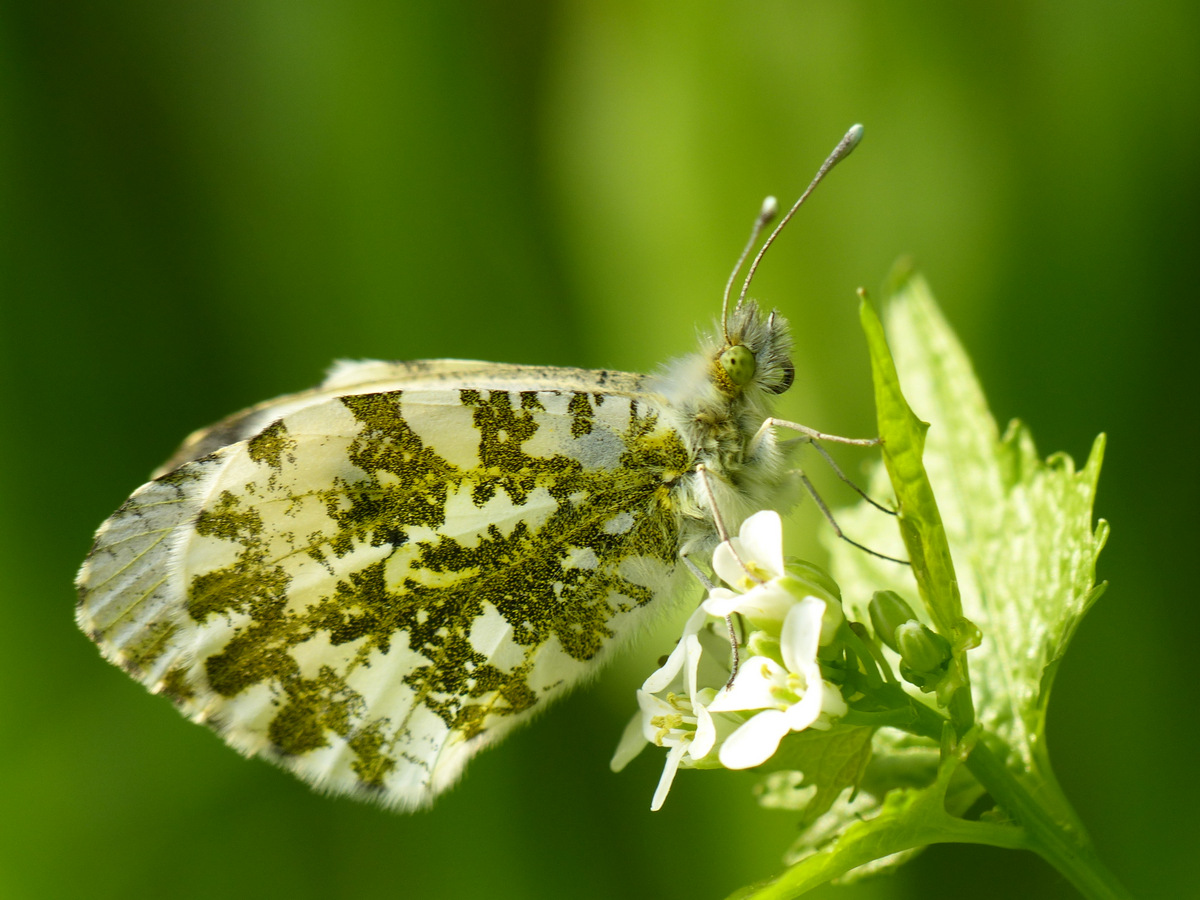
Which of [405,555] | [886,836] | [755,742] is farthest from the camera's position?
[405,555]

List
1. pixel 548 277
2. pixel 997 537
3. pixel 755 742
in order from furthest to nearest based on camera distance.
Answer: pixel 548 277 < pixel 997 537 < pixel 755 742

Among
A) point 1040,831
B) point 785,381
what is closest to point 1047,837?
point 1040,831

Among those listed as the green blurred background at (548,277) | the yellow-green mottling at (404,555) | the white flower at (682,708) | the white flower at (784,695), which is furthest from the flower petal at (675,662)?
the green blurred background at (548,277)

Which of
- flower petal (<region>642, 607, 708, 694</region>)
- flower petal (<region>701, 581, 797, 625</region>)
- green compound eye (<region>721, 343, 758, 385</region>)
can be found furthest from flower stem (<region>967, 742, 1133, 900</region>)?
green compound eye (<region>721, 343, 758, 385</region>)

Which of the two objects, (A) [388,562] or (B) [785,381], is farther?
(B) [785,381]

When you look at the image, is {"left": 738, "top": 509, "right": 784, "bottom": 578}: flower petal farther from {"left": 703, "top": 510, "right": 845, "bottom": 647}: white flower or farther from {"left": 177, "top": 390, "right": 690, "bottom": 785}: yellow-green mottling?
{"left": 177, "top": 390, "right": 690, "bottom": 785}: yellow-green mottling

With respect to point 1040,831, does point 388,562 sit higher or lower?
higher

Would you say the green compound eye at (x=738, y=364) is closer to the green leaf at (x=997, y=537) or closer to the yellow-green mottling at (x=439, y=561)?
the yellow-green mottling at (x=439, y=561)

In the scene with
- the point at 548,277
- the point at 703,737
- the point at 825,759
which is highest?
the point at 548,277

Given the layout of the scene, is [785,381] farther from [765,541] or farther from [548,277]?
[548,277]
